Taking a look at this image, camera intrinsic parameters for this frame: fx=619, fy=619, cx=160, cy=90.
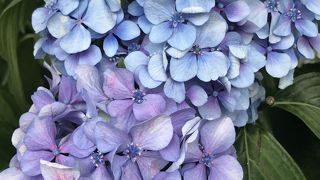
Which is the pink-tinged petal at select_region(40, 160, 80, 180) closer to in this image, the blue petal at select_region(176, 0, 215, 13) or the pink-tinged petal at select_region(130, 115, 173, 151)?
the pink-tinged petal at select_region(130, 115, 173, 151)

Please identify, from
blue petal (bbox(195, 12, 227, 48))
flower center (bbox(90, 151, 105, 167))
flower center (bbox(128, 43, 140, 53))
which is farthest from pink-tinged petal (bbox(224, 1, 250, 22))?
flower center (bbox(90, 151, 105, 167))

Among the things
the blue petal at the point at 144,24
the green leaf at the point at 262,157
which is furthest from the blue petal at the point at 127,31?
the green leaf at the point at 262,157

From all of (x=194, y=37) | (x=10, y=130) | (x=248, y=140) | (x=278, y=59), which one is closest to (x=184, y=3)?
(x=194, y=37)

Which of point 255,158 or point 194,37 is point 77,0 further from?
point 255,158

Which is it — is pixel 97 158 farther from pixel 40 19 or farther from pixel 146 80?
pixel 40 19

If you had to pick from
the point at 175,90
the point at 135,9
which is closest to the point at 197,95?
the point at 175,90
